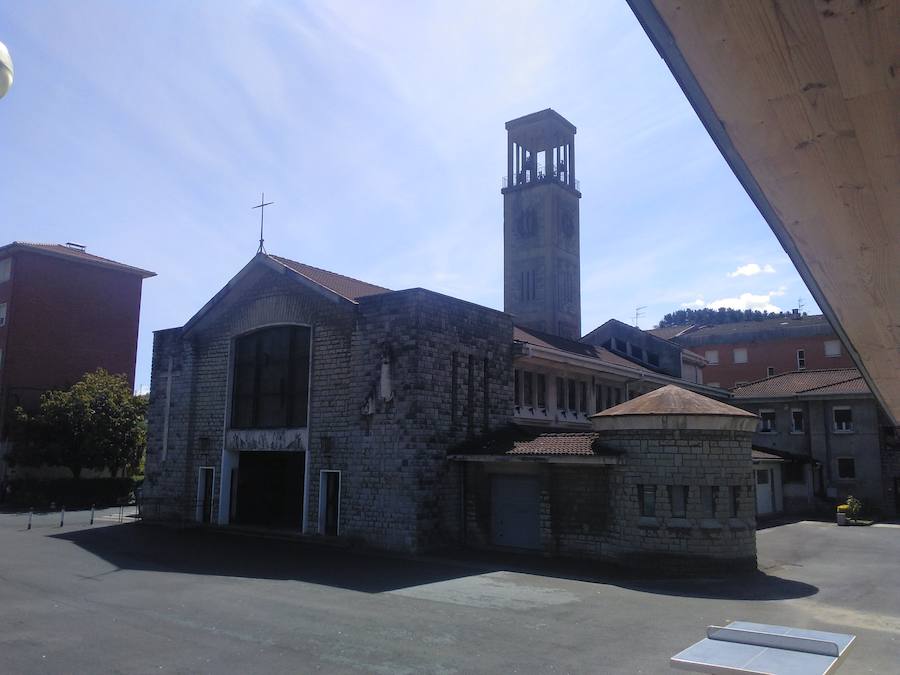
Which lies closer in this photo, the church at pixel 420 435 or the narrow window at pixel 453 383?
the church at pixel 420 435

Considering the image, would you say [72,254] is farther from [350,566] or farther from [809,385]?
[809,385]

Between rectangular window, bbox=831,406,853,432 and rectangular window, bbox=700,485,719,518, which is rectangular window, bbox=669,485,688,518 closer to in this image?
rectangular window, bbox=700,485,719,518

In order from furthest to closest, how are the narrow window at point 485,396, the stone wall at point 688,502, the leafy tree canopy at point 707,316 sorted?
the leafy tree canopy at point 707,316
the narrow window at point 485,396
the stone wall at point 688,502

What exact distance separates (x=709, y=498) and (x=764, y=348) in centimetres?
4645

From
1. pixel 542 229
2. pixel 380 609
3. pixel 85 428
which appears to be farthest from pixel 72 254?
pixel 380 609

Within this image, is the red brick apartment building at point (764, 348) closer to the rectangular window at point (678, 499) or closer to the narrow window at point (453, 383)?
the narrow window at point (453, 383)

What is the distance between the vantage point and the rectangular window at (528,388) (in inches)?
1053

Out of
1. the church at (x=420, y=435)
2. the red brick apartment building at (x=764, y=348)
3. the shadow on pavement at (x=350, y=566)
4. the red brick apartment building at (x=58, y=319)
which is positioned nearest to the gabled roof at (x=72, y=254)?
the red brick apartment building at (x=58, y=319)

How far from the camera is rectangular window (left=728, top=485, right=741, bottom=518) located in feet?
58.1

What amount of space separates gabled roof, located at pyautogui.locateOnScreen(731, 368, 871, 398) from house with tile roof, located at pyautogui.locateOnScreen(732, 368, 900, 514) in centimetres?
5

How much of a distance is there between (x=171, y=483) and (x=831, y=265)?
1083 inches

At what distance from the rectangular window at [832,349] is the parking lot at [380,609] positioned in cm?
3790

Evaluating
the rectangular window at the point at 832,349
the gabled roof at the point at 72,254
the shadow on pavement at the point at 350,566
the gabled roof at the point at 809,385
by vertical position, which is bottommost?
the shadow on pavement at the point at 350,566

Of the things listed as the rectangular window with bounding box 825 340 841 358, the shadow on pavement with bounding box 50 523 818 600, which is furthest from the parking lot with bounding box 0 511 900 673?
the rectangular window with bounding box 825 340 841 358
